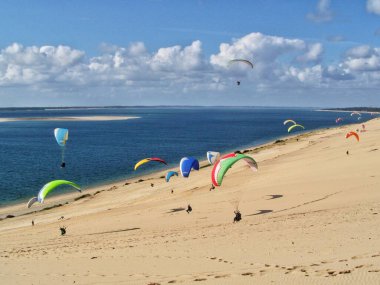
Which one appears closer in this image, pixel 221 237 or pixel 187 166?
pixel 221 237

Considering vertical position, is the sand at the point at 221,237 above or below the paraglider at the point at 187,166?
below

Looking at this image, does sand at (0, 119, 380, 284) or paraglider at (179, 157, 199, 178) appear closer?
sand at (0, 119, 380, 284)

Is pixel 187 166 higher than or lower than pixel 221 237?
higher

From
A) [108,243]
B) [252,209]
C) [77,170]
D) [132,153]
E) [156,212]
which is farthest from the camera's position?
[132,153]

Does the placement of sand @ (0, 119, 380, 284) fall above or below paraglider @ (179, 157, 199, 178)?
below

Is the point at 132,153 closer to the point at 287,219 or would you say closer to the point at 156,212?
the point at 156,212

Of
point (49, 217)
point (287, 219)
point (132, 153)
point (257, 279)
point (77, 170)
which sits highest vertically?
point (132, 153)

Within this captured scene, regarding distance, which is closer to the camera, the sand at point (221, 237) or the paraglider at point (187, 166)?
the sand at point (221, 237)

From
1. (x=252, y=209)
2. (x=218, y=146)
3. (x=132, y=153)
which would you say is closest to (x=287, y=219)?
(x=252, y=209)
